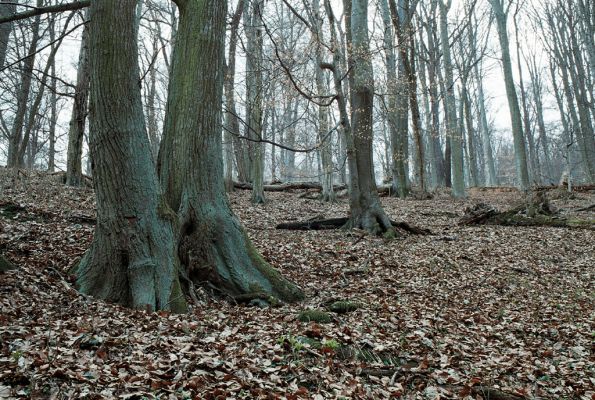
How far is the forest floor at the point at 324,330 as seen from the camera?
3471 mm

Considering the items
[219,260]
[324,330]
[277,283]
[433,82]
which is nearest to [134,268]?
[219,260]

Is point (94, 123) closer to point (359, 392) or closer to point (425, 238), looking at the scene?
point (359, 392)

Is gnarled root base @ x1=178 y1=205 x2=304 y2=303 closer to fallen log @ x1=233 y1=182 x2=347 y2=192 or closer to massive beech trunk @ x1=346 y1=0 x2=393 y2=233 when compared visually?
massive beech trunk @ x1=346 y1=0 x2=393 y2=233

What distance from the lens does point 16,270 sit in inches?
206

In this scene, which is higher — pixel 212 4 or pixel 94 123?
pixel 212 4

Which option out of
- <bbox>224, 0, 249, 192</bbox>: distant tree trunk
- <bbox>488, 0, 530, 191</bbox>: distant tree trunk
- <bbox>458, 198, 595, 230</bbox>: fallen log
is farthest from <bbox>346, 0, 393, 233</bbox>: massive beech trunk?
<bbox>488, 0, 530, 191</bbox>: distant tree trunk

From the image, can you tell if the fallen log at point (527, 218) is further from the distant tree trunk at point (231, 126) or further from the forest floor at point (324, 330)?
the distant tree trunk at point (231, 126)

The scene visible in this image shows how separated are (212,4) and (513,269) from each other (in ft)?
22.6

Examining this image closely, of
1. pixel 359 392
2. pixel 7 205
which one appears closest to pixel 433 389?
pixel 359 392

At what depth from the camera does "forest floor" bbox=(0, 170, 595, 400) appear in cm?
347

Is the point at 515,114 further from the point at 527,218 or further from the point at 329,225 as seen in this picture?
the point at 329,225

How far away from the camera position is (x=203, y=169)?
6227 millimetres

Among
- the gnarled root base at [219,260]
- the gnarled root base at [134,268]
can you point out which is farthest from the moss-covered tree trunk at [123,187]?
the gnarled root base at [219,260]

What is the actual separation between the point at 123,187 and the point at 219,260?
1.66 metres
